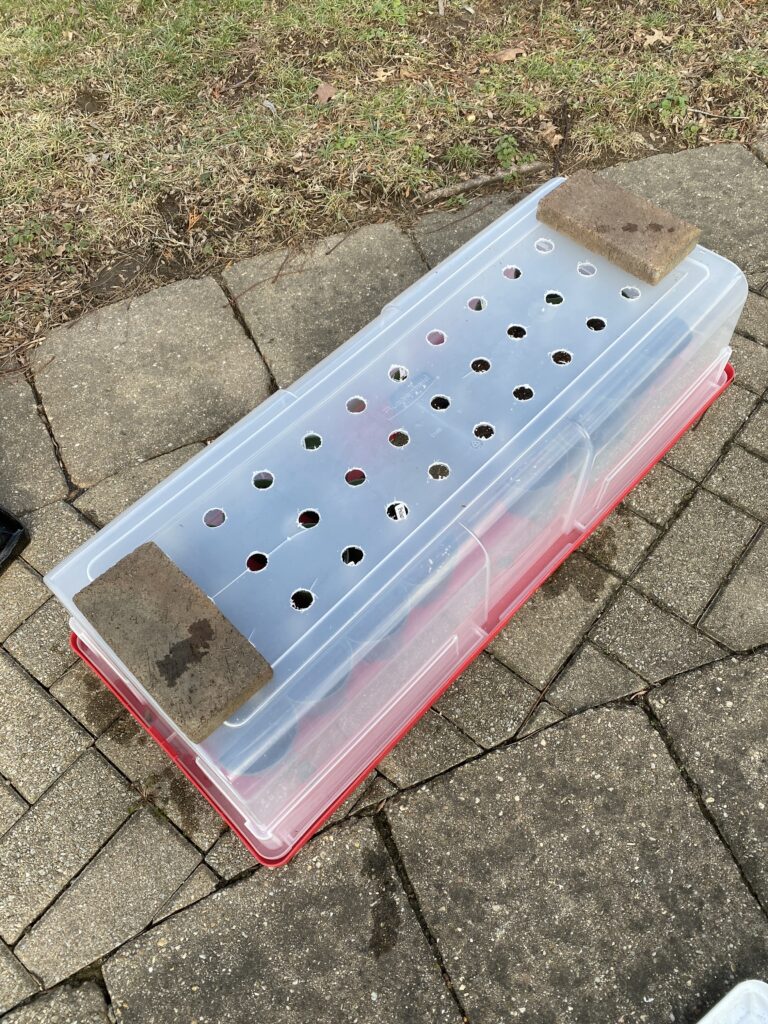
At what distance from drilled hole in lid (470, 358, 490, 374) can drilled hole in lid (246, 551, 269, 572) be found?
0.84 metres

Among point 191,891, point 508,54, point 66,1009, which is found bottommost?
point 66,1009

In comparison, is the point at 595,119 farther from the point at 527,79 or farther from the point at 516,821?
the point at 516,821

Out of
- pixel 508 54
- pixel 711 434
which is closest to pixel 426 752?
pixel 711 434

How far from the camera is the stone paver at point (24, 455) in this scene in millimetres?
2773

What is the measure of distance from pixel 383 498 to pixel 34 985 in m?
1.52

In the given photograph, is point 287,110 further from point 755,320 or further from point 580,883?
point 580,883

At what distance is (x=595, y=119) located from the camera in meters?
3.70

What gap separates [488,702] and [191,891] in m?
0.95

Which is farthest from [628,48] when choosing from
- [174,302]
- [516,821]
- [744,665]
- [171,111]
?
[516,821]

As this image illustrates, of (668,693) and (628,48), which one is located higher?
(628,48)

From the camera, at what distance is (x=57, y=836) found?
7.23 feet

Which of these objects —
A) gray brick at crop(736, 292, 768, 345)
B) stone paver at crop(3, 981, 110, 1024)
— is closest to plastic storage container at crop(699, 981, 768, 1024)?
stone paver at crop(3, 981, 110, 1024)

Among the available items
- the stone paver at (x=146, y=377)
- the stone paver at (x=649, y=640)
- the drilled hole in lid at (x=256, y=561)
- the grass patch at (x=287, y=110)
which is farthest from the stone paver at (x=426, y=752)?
the grass patch at (x=287, y=110)

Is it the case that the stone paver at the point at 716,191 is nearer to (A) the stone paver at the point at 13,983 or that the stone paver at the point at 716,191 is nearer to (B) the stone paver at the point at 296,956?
(B) the stone paver at the point at 296,956
